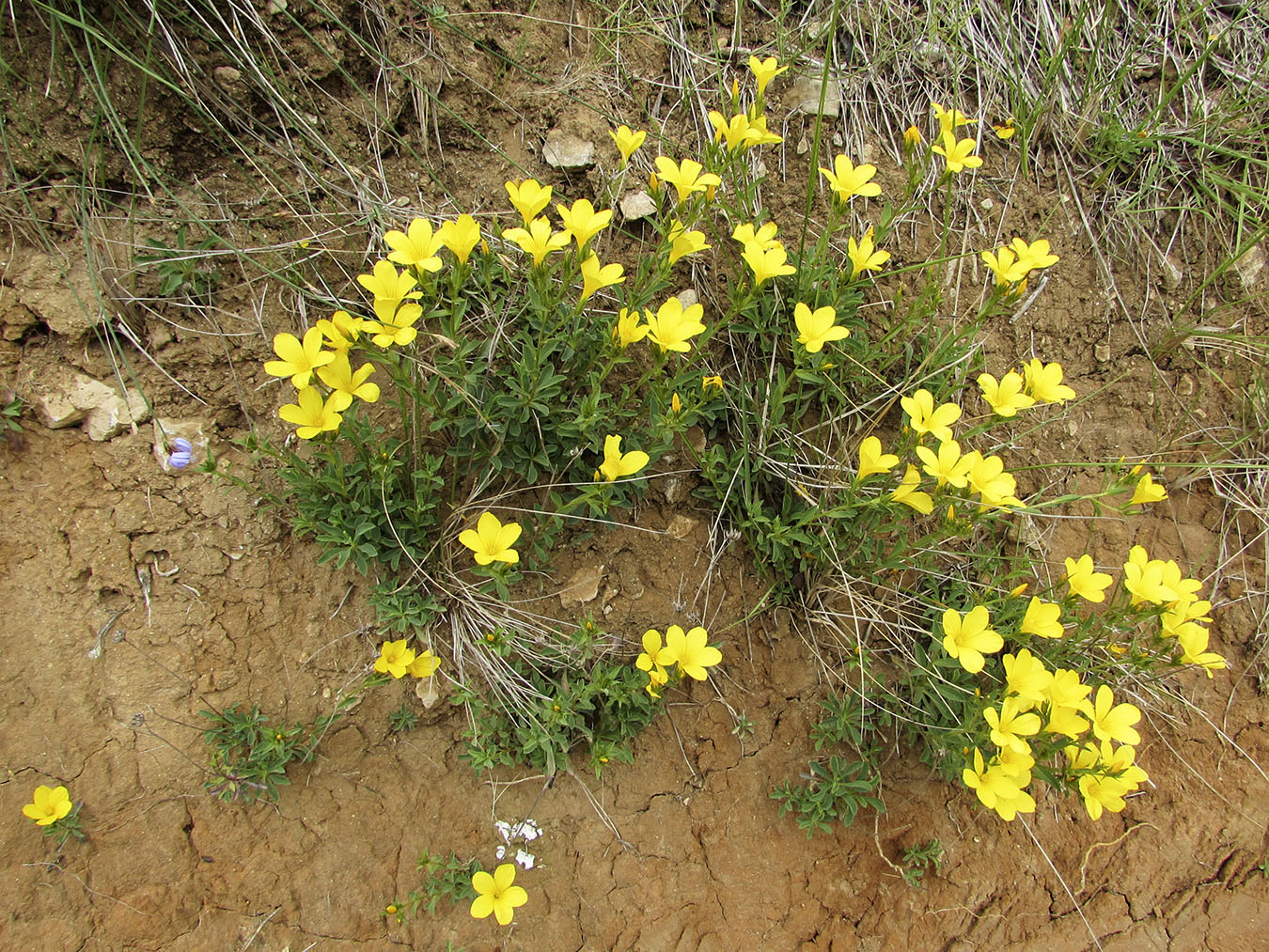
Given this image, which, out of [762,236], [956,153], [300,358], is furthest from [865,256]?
[300,358]

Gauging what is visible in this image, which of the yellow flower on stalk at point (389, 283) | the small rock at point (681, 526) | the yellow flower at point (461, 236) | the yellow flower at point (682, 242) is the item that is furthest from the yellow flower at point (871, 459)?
the yellow flower on stalk at point (389, 283)

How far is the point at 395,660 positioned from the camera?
2.63 m

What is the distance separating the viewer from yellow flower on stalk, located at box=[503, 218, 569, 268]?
7.66 ft

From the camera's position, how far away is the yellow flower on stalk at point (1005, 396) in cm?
258

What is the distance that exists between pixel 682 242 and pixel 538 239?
0.49 m

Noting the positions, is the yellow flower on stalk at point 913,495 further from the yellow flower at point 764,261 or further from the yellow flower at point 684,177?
the yellow flower at point 684,177

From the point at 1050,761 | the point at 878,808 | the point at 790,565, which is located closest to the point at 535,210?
the point at 790,565

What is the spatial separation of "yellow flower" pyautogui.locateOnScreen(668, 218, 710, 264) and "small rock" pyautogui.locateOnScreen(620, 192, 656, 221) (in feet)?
2.00

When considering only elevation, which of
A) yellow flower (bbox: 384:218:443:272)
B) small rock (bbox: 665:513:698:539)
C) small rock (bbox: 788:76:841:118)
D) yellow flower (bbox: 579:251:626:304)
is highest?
small rock (bbox: 788:76:841:118)

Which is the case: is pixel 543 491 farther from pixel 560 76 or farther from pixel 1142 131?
pixel 1142 131

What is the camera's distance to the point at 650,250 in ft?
10.3

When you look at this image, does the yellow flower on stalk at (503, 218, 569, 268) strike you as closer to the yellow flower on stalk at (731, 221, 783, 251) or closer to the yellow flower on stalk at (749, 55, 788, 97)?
the yellow flower on stalk at (731, 221, 783, 251)

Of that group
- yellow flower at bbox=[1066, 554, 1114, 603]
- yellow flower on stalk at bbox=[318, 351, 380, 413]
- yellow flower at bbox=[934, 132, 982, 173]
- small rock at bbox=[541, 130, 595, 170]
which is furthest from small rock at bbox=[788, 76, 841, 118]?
yellow flower on stalk at bbox=[318, 351, 380, 413]

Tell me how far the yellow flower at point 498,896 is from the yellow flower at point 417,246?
194 centimetres
